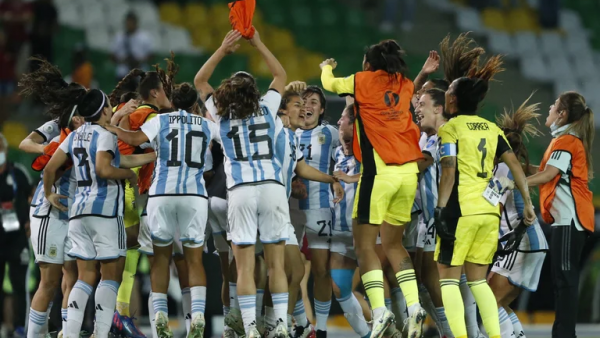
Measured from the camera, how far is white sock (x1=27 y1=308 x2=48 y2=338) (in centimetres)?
841

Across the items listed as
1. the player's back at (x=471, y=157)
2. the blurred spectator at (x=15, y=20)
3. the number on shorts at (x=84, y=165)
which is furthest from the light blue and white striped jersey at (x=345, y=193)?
the blurred spectator at (x=15, y=20)

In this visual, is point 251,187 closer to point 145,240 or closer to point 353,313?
point 145,240

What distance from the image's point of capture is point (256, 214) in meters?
7.89

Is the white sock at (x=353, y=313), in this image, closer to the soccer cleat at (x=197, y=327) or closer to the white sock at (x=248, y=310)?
the white sock at (x=248, y=310)

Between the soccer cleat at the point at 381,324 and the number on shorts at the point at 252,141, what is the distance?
1696 mm

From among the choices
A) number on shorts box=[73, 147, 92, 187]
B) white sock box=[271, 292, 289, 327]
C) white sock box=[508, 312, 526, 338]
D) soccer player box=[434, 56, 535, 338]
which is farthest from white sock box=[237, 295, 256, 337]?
white sock box=[508, 312, 526, 338]

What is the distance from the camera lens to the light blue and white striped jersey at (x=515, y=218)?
857 cm

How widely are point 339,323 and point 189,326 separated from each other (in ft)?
15.1

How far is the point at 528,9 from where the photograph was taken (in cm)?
2095

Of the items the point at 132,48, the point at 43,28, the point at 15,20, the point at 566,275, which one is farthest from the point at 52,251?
the point at 15,20

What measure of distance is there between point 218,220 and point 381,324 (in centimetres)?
208

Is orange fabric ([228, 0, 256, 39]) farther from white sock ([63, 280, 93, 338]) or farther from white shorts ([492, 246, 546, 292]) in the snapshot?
white shorts ([492, 246, 546, 292])

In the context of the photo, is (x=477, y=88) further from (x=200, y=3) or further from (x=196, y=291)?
(x=200, y=3)

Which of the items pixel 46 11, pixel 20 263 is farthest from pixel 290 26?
pixel 20 263
